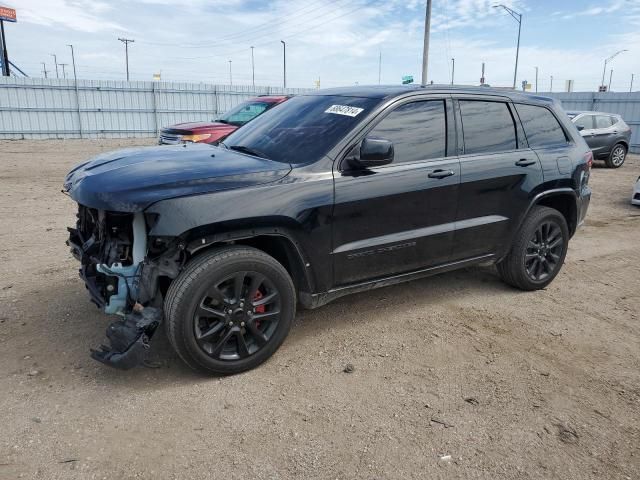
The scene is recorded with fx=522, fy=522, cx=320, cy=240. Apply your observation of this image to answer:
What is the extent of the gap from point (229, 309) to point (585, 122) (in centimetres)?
1447

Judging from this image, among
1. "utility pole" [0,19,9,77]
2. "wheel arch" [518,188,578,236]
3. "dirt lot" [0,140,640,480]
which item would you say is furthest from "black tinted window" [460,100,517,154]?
"utility pole" [0,19,9,77]

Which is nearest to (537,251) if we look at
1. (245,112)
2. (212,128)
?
(212,128)

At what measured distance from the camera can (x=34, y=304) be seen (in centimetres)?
436

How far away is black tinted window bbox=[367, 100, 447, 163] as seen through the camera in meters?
3.85

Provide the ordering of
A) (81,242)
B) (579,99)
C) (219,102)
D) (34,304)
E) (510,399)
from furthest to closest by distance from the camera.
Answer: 1. (219,102)
2. (579,99)
3. (34,304)
4. (81,242)
5. (510,399)

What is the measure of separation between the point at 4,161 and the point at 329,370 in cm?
1418

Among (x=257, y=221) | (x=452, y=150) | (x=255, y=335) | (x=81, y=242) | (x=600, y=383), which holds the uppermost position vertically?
(x=452, y=150)

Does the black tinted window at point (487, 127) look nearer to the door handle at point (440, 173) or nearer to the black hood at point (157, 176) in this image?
the door handle at point (440, 173)

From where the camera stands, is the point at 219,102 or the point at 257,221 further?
the point at 219,102

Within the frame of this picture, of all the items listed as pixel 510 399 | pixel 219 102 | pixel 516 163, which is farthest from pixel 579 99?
pixel 510 399

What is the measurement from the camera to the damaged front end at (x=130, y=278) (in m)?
3.06

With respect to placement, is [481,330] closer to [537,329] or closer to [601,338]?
[537,329]

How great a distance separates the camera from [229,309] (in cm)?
326

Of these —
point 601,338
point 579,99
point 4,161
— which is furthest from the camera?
point 579,99
